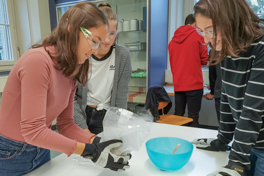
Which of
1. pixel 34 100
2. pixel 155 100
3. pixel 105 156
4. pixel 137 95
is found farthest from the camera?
pixel 137 95

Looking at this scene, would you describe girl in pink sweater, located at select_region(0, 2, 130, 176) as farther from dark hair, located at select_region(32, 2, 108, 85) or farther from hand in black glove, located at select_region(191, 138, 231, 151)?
hand in black glove, located at select_region(191, 138, 231, 151)

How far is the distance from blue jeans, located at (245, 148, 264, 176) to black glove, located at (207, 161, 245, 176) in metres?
0.09

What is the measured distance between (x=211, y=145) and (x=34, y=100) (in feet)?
2.55

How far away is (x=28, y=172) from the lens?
2.53ft

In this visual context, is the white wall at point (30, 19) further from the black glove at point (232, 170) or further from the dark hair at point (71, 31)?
the black glove at point (232, 170)

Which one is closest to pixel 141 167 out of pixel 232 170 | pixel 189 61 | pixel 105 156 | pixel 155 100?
pixel 105 156

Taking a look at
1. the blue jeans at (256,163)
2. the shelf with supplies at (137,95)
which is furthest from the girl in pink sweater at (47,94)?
the shelf with supplies at (137,95)

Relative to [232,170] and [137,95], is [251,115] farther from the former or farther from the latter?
[137,95]

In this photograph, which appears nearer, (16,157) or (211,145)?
(16,157)

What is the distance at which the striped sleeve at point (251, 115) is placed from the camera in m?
0.70

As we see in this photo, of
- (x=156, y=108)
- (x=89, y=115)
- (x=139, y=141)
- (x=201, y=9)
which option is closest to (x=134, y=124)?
(x=139, y=141)

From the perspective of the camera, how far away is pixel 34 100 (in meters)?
0.61

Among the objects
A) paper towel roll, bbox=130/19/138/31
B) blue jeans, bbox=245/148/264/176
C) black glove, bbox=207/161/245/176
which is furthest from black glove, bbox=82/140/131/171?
paper towel roll, bbox=130/19/138/31

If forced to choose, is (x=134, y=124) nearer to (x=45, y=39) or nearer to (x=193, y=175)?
(x=193, y=175)
